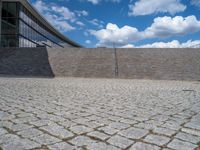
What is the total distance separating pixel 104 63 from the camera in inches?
752

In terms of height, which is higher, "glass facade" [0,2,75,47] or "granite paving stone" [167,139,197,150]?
"glass facade" [0,2,75,47]

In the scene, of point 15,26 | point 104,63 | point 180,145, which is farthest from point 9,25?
point 180,145

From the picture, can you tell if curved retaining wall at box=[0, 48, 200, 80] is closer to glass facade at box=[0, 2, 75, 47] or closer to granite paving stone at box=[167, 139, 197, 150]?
glass facade at box=[0, 2, 75, 47]

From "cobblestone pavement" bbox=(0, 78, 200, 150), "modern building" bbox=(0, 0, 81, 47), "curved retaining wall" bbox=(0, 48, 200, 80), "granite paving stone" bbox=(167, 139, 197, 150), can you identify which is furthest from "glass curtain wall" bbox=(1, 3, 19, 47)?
"granite paving stone" bbox=(167, 139, 197, 150)

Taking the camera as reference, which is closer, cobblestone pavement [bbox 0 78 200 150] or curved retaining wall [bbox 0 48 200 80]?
cobblestone pavement [bbox 0 78 200 150]

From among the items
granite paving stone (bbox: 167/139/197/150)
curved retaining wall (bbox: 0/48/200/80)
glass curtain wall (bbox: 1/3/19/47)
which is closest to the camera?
granite paving stone (bbox: 167/139/197/150)

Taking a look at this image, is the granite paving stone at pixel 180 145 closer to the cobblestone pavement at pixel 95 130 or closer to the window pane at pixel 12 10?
the cobblestone pavement at pixel 95 130

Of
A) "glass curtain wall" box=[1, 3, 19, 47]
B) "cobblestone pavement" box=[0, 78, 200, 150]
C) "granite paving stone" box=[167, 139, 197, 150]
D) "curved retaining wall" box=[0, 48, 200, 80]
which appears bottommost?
"granite paving stone" box=[167, 139, 197, 150]

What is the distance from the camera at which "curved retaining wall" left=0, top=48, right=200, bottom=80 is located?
55.8 feet

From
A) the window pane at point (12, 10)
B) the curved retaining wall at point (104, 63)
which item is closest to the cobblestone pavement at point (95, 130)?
the curved retaining wall at point (104, 63)

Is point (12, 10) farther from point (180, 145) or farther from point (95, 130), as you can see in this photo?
point (180, 145)

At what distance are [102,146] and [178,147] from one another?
0.94 m

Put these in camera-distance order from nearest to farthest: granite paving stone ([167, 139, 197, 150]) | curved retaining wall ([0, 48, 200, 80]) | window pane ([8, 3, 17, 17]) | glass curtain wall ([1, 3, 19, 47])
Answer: granite paving stone ([167, 139, 197, 150]) → curved retaining wall ([0, 48, 200, 80]) → glass curtain wall ([1, 3, 19, 47]) → window pane ([8, 3, 17, 17])

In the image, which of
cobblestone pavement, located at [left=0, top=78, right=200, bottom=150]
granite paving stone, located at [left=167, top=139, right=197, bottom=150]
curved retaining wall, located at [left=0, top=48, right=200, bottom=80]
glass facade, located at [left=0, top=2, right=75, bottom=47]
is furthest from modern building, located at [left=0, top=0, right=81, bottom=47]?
granite paving stone, located at [left=167, top=139, right=197, bottom=150]
